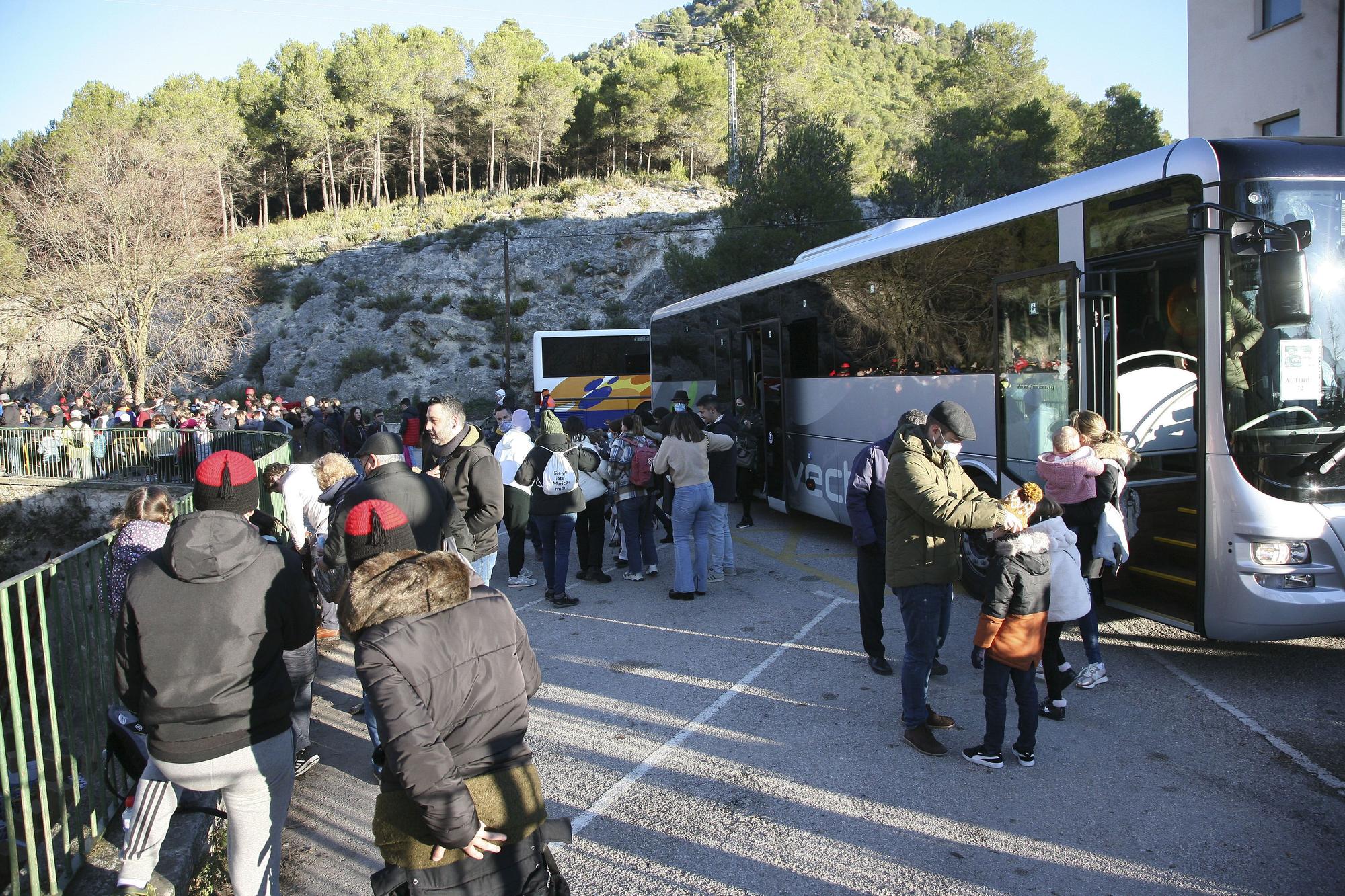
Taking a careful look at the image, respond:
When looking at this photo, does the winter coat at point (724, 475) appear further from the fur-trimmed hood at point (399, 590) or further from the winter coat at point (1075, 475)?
the fur-trimmed hood at point (399, 590)

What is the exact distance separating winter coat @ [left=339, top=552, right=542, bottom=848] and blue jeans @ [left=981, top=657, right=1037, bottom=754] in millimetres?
2826

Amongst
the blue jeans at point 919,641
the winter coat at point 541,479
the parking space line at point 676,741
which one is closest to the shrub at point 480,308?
the winter coat at point 541,479

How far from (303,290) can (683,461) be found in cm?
4361

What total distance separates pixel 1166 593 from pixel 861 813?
326 cm

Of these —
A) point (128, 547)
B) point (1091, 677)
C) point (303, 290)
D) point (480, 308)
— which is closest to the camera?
point (128, 547)

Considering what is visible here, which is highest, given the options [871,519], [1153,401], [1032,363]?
[1032,363]

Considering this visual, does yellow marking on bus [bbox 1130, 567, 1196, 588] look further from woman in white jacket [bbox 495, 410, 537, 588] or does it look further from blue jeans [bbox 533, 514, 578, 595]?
woman in white jacket [bbox 495, 410, 537, 588]

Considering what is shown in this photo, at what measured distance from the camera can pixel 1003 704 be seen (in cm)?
456

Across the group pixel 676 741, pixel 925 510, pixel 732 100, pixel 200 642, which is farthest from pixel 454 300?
pixel 200 642

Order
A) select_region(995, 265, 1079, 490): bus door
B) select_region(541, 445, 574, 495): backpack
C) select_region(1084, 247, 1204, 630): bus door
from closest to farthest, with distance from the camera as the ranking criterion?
select_region(1084, 247, 1204, 630): bus door, select_region(995, 265, 1079, 490): bus door, select_region(541, 445, 574, 495): backpack

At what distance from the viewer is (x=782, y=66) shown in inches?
1980

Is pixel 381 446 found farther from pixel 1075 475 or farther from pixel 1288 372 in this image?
pixel 1288 372

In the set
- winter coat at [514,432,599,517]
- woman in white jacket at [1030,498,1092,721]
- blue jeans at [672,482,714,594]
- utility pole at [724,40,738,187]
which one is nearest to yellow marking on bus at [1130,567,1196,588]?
woman in white jacket at [1030,498,1092,721]

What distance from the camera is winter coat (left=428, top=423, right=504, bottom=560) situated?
6.21 m
